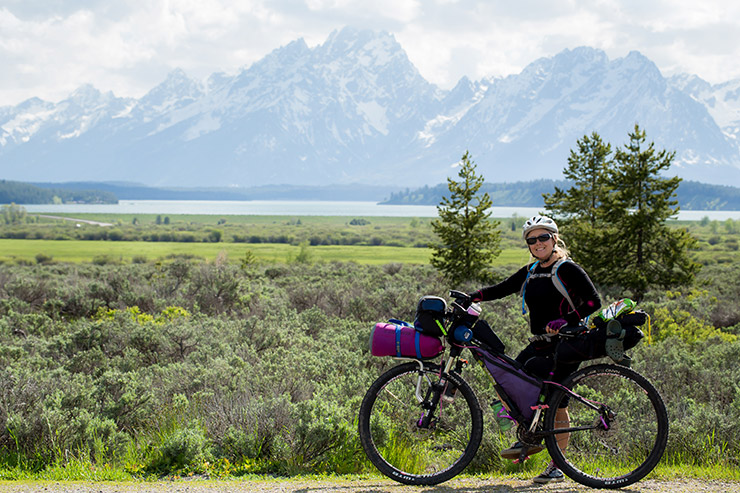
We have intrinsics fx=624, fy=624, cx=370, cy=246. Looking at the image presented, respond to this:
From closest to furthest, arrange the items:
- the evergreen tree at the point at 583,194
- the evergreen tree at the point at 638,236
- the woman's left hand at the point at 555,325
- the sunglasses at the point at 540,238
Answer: the woman's left hand at the point at 555,325 < the sunglasses at the point at 540,238 < the evergreen tree at the point at 638,236 < the evergreen tree at the point at 583,194

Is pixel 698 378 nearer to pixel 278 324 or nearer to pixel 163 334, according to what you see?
pixel 278 324

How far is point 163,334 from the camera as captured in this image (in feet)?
38.1

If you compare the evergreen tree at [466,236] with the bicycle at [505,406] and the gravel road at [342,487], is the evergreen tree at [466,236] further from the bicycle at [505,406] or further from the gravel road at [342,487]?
the gravel road at [342,487]

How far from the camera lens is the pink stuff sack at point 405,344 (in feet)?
15.8

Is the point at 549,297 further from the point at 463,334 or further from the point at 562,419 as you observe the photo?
the point at 562,419

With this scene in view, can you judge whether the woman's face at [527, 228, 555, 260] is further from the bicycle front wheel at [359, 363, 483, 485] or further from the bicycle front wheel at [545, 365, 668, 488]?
the bicycle front wheel at [359, 363, 483, 485]

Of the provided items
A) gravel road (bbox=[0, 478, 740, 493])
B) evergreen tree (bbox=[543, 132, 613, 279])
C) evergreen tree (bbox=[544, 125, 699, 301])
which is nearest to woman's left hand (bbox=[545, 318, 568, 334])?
gravel road (bbox=[0, 478, 740, 493])

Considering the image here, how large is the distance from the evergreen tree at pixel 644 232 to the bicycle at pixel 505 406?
22.0 meters

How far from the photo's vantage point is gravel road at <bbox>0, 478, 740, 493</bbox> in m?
4.80

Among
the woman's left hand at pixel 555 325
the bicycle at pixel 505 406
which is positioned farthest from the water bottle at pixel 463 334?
the woman's left hand at pixel 555 325

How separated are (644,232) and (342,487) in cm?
2478

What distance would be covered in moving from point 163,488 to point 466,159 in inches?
1205

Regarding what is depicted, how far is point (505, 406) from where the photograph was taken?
16.1 feet

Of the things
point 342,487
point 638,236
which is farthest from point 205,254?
point 342,487
